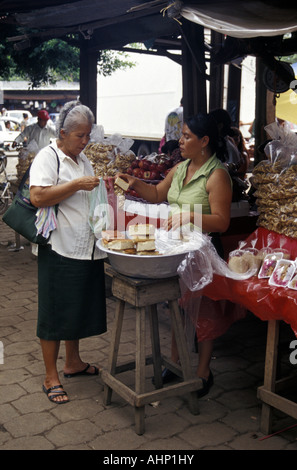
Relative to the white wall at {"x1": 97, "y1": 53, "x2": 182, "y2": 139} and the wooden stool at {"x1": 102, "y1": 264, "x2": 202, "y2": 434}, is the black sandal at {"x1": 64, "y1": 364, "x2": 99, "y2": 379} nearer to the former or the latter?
the wooden stool at {"x1": 102, "y1": 264, "x2": 202, "y2": 434}

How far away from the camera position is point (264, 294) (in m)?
2.85

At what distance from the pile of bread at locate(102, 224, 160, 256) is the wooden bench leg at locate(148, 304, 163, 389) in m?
0.57

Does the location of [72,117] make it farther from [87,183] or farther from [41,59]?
[41,59]

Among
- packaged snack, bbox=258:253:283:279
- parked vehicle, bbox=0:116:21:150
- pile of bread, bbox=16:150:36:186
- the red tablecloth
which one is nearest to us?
the red tablecloth

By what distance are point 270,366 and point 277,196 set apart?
1.00 m

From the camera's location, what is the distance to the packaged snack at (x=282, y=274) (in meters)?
2.88

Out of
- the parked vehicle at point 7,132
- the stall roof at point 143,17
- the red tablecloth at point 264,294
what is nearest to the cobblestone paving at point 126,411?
the red tablecloth at point 264,294

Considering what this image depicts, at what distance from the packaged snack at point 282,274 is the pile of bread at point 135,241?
2.14 ft

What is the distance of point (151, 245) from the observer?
2820 mm

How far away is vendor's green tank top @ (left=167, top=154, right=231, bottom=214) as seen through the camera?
328 centimetres

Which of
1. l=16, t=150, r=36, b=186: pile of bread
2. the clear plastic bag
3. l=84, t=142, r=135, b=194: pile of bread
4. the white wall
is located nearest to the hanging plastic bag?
the clear plastic bag

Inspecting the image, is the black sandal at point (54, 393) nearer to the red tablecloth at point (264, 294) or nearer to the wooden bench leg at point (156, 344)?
the wooden bench leg at point (156, 344)

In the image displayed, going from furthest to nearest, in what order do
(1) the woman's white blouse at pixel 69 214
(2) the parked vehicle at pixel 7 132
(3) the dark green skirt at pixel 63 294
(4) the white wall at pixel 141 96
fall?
(2) the parked vehicle at pixel 7 132, (4) the white wall at pixel 141 96, (3) the dark green skirt at pixel 63 294, (1) the woman's white blouse at pixel 69 214
